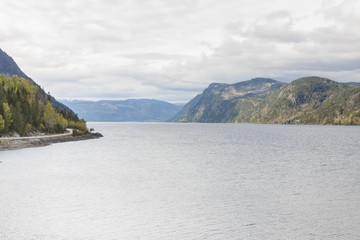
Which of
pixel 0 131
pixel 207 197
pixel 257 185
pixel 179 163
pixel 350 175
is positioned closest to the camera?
pixel 207 197

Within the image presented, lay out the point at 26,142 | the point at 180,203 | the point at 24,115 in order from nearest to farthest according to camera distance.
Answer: the point at 180,203 < the point at 26,142 < the point at 24,115

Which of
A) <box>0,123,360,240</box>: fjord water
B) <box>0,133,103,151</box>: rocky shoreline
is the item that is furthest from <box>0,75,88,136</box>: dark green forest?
<box>0,123,360,240</box>: fjord water

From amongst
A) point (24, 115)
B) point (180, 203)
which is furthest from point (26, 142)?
point (180, 203)

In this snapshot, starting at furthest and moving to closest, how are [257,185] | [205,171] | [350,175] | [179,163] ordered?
[179,163] < [205,171] < [350,175] < [257,185]

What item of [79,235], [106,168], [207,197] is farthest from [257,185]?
[106,168]

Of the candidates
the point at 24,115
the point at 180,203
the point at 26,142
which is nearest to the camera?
the point at 180,203

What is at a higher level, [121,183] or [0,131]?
[0,131]

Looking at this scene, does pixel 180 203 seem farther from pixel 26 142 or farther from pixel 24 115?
pixel 24 115

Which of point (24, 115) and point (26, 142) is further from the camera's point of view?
point (24, 115)

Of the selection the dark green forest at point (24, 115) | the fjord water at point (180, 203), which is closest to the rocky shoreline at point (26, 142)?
the dark green forest at point (24, 115)

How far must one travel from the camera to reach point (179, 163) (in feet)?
234

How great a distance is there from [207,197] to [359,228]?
1677cm

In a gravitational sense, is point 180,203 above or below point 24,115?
below

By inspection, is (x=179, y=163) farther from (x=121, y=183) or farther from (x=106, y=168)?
(x=121, y=183)
